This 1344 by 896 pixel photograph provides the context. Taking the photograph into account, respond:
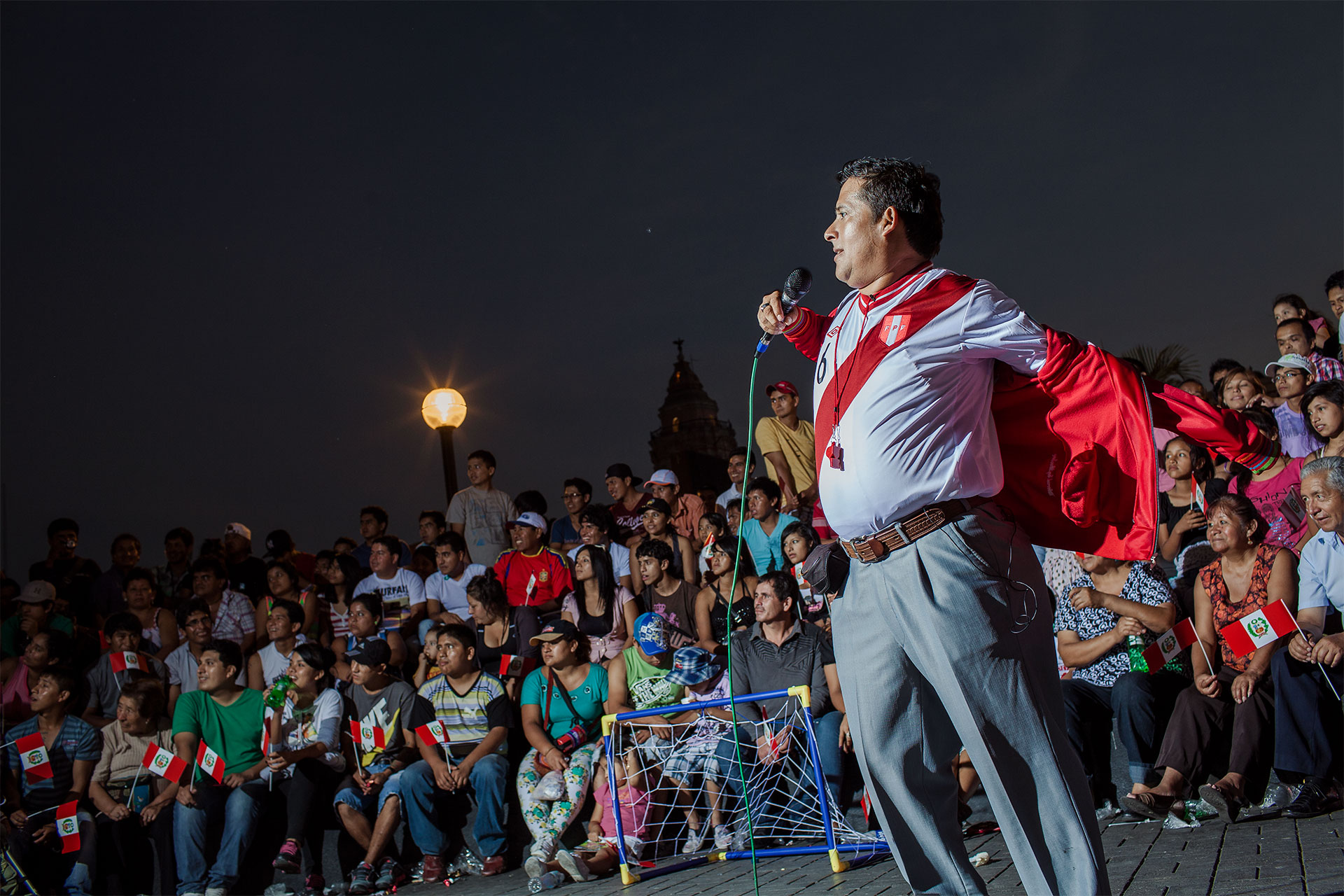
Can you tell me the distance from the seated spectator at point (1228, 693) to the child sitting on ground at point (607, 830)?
228cm

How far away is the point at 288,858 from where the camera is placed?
220 inches

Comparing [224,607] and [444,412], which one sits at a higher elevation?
[444,412]

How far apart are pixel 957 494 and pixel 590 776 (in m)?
3.72

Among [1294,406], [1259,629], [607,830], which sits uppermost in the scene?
[1294,406]

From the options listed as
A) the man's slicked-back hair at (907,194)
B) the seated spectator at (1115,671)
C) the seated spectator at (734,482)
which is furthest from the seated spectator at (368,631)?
the man's slicked-back hair at (907,194)

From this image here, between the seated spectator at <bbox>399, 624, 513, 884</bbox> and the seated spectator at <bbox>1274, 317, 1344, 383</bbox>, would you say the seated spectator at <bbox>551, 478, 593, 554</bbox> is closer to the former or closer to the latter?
the seated spectator at <bbox>399, 624, 513, 884</bbox>

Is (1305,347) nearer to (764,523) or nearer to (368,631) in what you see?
(764,523)

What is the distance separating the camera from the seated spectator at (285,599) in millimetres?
7746

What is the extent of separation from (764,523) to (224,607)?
168 inches

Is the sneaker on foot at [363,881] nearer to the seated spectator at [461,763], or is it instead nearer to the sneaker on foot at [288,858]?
the seated spectator at [461,763]

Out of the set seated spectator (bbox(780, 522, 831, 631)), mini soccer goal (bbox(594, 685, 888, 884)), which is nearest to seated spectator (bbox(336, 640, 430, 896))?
mini soccer goal (bbox(594, 685, 888, 884))

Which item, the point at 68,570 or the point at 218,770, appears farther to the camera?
the point at 68,570

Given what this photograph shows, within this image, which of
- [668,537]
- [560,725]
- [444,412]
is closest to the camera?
[560,725]

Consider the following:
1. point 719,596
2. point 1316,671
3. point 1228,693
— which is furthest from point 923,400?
point 719,596
